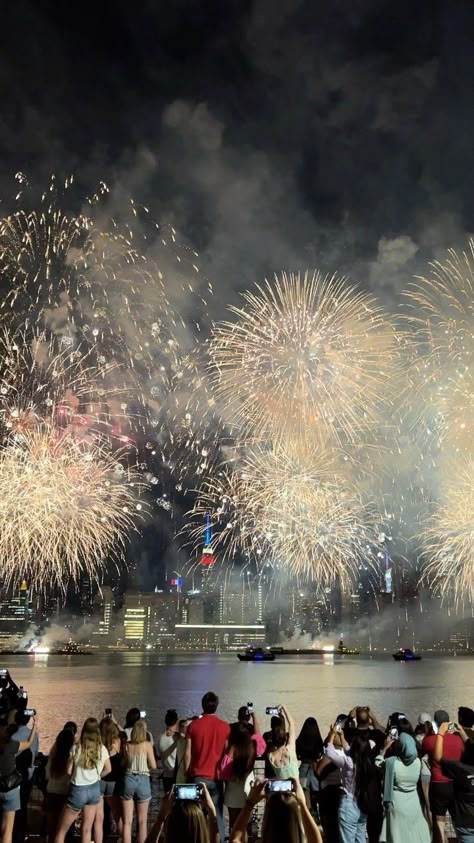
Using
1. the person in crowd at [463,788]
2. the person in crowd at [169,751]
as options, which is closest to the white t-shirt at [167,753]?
the person in crowd at [169,751]

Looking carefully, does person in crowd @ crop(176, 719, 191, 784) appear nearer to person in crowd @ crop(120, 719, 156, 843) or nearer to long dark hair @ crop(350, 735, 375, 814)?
person in crowd @ crop(120, 719, 156, 843)

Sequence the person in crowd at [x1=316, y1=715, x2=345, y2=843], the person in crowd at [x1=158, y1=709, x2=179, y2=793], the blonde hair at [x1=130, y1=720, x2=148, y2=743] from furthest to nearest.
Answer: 1. the person in crowd at [x1=158, y1=709, x2=179, y2=793]
2. the blonde hair at [x1=130, y1=720, x2=148, y2=743]
3. the person in crowd at [x1=316, y1=715, x2=345, y2=843]

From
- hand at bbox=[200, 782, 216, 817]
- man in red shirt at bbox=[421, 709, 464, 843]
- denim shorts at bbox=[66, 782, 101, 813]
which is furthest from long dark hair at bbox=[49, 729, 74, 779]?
man in red shirt at bbox=[421, 709, 464, 843]

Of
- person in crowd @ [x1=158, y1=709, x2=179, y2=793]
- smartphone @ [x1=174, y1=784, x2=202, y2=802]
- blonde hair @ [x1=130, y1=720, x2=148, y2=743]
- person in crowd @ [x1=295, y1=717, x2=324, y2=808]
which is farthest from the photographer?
person in crowd @ [x1=295, y1=717, x2=324, y2=808]

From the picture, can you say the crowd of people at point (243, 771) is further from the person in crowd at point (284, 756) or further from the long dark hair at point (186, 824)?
the long dark hair at point (186, 824)

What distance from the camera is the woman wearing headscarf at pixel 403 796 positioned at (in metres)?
8.27

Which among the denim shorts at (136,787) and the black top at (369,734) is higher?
the black top at (369,734)

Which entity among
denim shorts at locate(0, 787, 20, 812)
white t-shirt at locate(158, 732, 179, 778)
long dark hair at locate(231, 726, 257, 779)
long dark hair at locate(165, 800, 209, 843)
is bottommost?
denim shorts at locate(0, 787, 20, 812)

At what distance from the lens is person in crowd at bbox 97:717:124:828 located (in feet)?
32.0

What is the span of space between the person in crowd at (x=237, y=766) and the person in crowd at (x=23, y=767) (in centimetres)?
283

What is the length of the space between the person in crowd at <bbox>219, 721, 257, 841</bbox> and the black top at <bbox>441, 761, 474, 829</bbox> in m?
2.42

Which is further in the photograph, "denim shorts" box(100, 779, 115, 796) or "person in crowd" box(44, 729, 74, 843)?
"denim shorts" box(100, 779, 115, 796)

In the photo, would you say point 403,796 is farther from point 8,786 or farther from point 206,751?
point 8,786

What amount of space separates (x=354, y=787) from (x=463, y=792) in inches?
58.7
